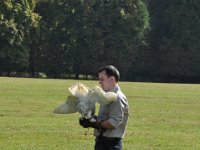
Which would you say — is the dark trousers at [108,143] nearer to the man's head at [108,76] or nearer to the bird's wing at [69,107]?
the bird's wing at [69,107]

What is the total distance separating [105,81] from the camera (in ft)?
23.2

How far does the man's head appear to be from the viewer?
702 centimetres

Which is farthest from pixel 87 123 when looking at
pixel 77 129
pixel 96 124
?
pixel 77 129

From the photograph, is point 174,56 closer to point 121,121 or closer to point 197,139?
point 197,139

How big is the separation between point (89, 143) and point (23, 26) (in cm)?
5742

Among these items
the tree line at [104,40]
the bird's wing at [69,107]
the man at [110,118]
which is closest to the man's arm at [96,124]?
the man at [110,118]

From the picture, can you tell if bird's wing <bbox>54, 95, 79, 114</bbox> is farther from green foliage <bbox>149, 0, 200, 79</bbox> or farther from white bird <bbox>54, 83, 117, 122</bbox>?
green foliage <bbox>149, 0, 200, 79</bbox>

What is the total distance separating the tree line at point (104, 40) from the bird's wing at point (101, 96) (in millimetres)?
64082

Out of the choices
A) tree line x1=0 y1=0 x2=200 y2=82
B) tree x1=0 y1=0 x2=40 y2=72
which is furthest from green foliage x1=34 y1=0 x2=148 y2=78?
tree x1=0 y1=0 x2=40 y2=72

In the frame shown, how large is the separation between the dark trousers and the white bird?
377 mm

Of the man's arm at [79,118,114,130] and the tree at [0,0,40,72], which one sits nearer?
the man's arm at [79,118,114,130]

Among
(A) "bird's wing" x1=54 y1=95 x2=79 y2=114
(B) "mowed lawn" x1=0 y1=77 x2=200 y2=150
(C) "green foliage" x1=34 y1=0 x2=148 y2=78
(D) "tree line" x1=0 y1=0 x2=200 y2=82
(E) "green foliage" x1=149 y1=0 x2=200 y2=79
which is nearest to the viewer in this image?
(A) "bird's wing" x1=54 y1=95 x2=79 y2=114

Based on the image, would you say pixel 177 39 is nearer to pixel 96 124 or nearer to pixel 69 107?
pixel 69 107

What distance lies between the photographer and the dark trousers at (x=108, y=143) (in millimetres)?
7309
